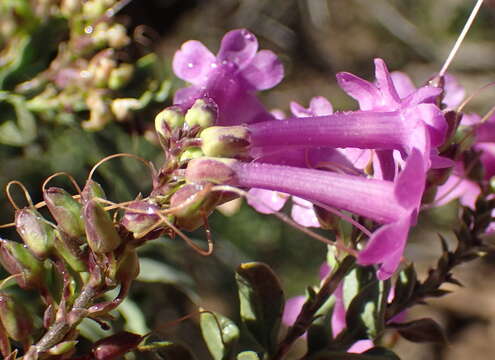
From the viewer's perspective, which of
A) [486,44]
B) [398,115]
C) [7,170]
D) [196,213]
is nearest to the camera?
[196,213]

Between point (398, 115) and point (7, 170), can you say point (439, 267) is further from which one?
point (7, 170)

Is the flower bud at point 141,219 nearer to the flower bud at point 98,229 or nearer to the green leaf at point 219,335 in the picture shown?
the flower bud at point 98,229

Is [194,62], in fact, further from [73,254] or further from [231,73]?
[73,254]

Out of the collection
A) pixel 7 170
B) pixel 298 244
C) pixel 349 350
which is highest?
pixel 349 350

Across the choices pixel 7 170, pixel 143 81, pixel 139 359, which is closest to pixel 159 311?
pixel 7 170

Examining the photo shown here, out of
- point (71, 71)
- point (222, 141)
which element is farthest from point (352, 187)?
point (71, 71)
